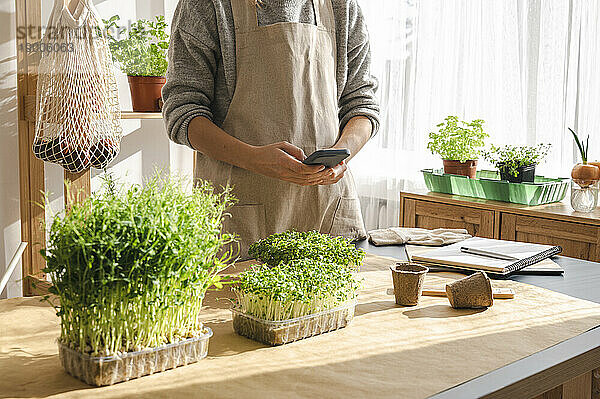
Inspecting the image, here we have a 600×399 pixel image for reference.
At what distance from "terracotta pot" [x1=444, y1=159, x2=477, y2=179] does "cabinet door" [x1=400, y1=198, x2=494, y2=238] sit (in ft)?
0.61

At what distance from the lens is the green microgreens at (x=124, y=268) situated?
34.2 inches

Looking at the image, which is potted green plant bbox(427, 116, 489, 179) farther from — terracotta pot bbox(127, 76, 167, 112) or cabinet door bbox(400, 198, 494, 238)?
terracotta pot bbox(127, 76, 167, 112)

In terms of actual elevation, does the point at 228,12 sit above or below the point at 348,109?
above

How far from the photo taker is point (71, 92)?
8.47 feet

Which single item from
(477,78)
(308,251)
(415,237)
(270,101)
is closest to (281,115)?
(270,101)

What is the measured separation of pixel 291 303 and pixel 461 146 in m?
2.24

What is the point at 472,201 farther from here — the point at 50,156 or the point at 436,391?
the point at 436,391

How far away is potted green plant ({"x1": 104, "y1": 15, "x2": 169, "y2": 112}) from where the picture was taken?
3.20 m

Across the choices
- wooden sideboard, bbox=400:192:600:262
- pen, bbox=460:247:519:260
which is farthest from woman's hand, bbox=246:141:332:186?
wooden sideboard, bbox=400:192:600:262

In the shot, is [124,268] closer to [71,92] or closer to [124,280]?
[124,280]

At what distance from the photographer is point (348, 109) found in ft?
6.68

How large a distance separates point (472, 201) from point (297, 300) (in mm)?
2041

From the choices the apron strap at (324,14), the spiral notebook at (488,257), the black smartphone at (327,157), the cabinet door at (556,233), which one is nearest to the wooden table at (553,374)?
the spiral notebook at (488,257)

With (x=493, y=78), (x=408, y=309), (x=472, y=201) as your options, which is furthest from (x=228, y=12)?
(x=493, y=78)
